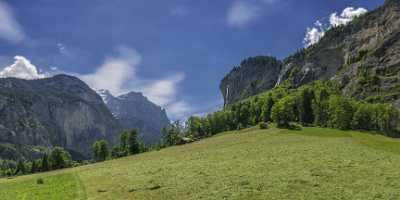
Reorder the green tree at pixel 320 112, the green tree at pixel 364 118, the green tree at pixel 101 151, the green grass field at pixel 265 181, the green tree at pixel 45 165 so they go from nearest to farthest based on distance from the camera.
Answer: the green grass field at pixel 265 181 < the green tree at pixel 364 118 < the green tree at pixel 320 112 < the green tree at pixel 45 165 < the green tree at pixel 101 151

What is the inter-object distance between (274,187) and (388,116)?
393ft

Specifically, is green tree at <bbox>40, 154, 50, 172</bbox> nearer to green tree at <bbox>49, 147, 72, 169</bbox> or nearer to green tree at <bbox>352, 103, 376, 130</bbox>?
green tree at <bbox>49, 147, 72, 169</bbox>

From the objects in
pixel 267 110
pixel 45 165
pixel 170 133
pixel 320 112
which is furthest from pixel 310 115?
pixel 45 165

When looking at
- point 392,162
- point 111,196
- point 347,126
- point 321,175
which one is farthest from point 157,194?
point 347,126

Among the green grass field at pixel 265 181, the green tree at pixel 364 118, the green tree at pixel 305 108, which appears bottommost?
the green grass field at pixel 265 181

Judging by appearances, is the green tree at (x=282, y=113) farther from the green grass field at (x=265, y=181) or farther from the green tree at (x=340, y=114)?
the green grass field at (x=265, y=181)

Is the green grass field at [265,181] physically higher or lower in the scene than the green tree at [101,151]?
lower

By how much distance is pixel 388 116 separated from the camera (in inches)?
5379

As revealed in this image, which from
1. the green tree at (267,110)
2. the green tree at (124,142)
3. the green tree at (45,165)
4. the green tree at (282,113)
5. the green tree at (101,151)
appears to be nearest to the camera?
the green tree at (282,113)

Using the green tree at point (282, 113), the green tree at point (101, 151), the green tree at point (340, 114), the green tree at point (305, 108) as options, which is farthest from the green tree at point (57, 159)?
the green tree at point (340, 114)

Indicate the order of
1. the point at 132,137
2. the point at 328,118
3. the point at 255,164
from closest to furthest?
the point at 255,164
the point at 328,118
the point at 132,137

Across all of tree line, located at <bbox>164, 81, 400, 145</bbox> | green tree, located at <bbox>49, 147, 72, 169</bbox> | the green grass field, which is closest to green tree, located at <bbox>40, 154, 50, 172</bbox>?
green tree, located at <bbox>49, 147, 72, 169</bbox>

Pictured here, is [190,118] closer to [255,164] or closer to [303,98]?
[303,98]

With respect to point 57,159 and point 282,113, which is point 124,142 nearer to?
point 57,159
